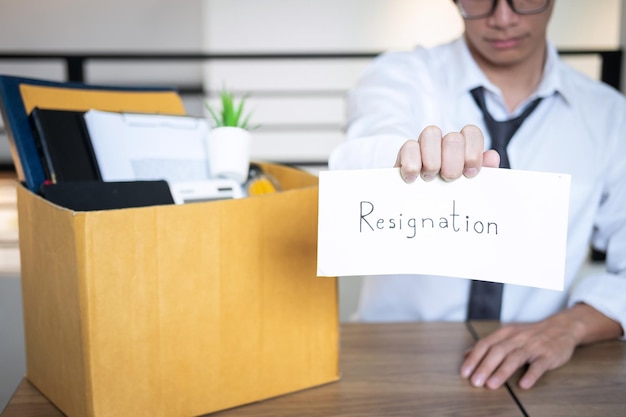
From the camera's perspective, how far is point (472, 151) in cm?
65

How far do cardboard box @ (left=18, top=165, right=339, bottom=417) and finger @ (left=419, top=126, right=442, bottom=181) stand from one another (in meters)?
0.19

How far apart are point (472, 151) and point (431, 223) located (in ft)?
0.27

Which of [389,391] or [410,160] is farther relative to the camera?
[389,391]

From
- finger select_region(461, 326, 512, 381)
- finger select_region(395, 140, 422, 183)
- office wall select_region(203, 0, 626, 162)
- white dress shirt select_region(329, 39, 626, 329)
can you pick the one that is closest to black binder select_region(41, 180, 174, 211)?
finger select_region(395, 140, 422, 183)

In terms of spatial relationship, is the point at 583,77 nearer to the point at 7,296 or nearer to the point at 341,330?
the point at 341,330

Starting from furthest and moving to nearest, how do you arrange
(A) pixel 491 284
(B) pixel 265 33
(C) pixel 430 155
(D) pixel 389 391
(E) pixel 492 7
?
1. (B) pixel 265 33
2. (A) pixel 491 284
3. (E) pixel 492 7
4. (D) pixel 389 391
5. (C) pixel 430 155

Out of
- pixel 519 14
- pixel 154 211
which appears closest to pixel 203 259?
pixel 154 211

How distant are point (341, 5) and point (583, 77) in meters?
4.05

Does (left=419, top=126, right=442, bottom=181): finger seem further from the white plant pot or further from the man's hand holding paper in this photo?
the white plant pot

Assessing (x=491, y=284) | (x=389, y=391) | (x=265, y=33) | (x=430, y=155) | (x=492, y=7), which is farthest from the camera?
(x=265, y=33)

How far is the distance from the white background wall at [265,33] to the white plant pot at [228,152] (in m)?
4.24

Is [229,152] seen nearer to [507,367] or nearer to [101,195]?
[101,195]

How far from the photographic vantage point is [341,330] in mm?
1033

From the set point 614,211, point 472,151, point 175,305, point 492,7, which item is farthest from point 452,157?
point 614,211
